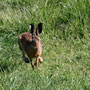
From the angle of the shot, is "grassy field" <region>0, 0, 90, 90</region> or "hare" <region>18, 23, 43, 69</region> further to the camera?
"hare" <region>18, 23, 43, 69</region>

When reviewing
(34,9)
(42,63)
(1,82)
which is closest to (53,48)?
(42,63)

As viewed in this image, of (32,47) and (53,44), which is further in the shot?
(53,44)

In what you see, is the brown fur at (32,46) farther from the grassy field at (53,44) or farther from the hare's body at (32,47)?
the grassy field at (53,44)

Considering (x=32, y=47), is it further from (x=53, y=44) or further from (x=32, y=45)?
(x=53, y=44)

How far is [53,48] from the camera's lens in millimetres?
6328

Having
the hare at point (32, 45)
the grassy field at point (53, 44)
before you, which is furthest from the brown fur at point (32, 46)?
the grassy field at point (53, 44)

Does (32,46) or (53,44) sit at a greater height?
(32,46)

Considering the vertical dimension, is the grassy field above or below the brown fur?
below

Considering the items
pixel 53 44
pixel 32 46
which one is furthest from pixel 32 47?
pixel 53 44

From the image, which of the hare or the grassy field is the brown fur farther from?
the grassy field

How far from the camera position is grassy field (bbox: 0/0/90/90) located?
478 centimetres

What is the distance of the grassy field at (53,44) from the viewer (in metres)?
4.78

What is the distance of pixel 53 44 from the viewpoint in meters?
6.46

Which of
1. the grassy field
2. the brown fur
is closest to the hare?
the brown fur
